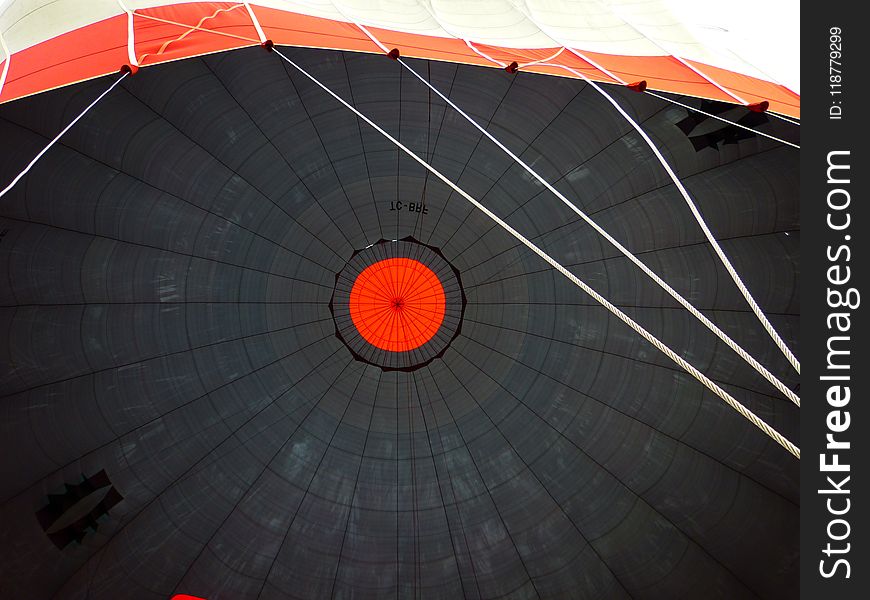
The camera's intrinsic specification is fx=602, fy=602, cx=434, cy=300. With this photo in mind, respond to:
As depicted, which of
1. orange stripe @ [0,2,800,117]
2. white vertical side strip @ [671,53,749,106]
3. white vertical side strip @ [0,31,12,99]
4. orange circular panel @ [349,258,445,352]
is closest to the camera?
white vertical side strip @ [0,31,12,99]

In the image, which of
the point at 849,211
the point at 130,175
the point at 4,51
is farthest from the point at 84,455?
the point at 849,211

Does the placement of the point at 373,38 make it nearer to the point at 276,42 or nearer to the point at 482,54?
the point at 276,42

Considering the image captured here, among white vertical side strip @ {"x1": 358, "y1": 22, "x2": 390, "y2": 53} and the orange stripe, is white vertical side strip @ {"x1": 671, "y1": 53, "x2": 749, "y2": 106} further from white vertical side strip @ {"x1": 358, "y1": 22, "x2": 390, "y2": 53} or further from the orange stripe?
white vertical side strip @ {"x1": 358, "y1": 22, "x2": 390, "y2": 53}

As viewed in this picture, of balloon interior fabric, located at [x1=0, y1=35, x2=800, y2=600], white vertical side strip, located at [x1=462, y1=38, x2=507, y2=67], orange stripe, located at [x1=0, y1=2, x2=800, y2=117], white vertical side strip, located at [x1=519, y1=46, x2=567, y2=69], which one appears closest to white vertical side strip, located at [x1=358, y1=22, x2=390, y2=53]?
orange stripe, located at [x1=0, y1=2, x2=800, y2=117]

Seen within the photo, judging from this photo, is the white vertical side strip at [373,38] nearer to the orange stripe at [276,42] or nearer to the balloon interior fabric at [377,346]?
the orange stripe at [276,42]

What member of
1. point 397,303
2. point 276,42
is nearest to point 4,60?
point 276,42

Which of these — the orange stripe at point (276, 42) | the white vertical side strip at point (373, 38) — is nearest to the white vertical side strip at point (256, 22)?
the orange stripe at point (276, 42)
